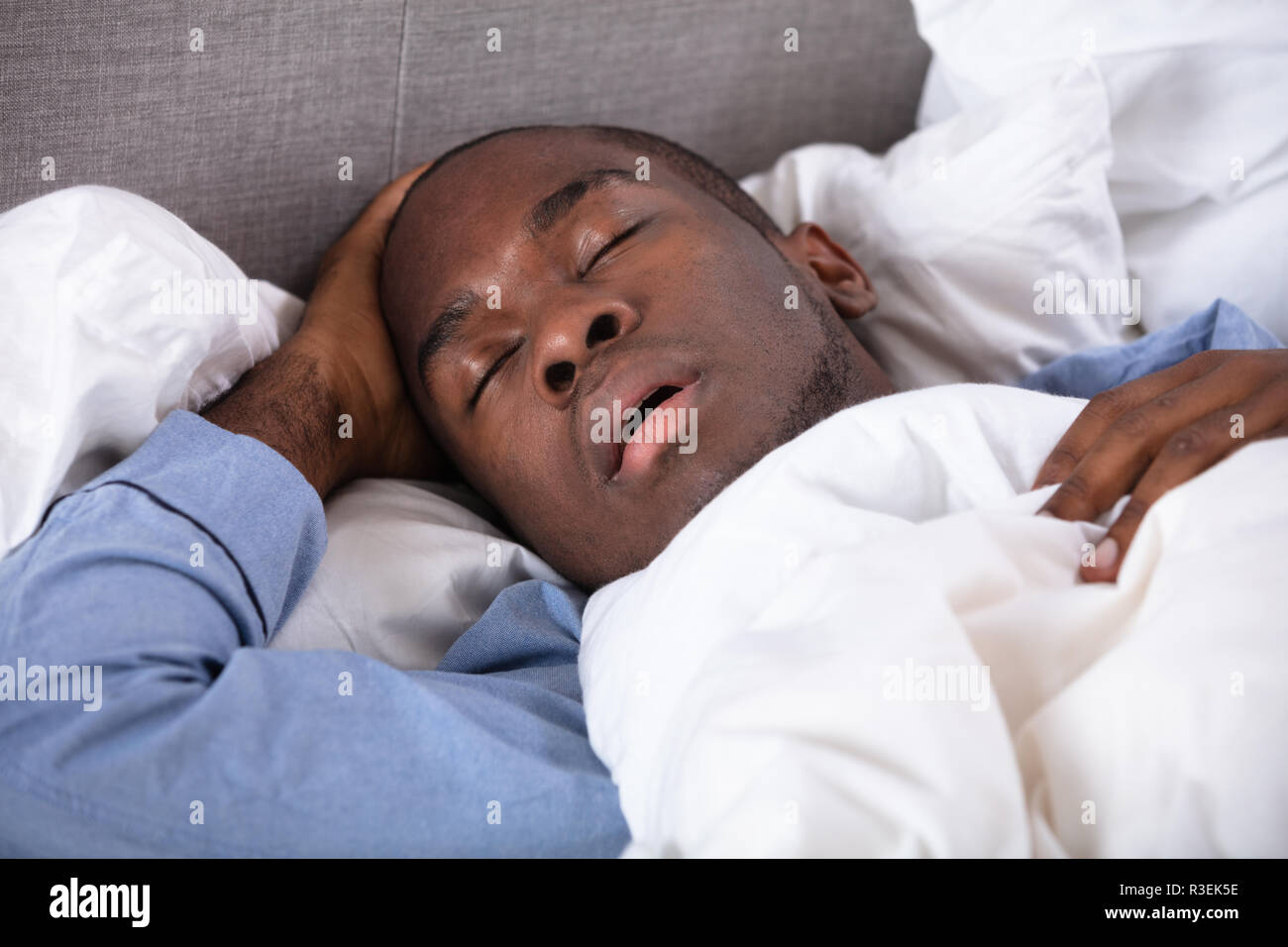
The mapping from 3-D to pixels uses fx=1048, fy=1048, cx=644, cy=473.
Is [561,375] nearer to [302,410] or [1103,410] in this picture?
[302,410]

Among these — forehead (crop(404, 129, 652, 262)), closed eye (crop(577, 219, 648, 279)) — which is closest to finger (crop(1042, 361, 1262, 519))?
closed eye (crop(577, 219, 648, 279))

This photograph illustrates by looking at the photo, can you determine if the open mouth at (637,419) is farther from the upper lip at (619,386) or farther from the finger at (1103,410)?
the finger at (1103,410)

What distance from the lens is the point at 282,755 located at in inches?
31.5

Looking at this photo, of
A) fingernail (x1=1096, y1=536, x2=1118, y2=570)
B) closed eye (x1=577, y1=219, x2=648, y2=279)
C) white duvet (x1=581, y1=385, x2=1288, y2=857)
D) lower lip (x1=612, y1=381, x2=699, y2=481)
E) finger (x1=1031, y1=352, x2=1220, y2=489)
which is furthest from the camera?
closed eye (x1=577, y1=219, x2=648, y2=279)

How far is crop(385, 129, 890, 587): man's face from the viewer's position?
1.08 meters

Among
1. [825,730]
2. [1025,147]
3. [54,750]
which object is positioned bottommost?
[54,750]

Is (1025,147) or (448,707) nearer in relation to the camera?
(448,707)

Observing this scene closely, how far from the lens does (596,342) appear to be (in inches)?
44.0

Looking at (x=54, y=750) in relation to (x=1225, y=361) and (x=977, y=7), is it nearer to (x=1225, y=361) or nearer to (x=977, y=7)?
(x=1225, y=361)

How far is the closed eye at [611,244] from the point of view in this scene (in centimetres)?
118

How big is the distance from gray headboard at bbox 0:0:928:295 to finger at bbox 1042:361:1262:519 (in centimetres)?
96

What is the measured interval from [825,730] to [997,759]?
11 cm

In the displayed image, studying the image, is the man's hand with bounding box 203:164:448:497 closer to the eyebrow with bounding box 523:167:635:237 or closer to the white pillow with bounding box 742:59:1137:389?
the eyebrow with bounding box 523:167:635:237
